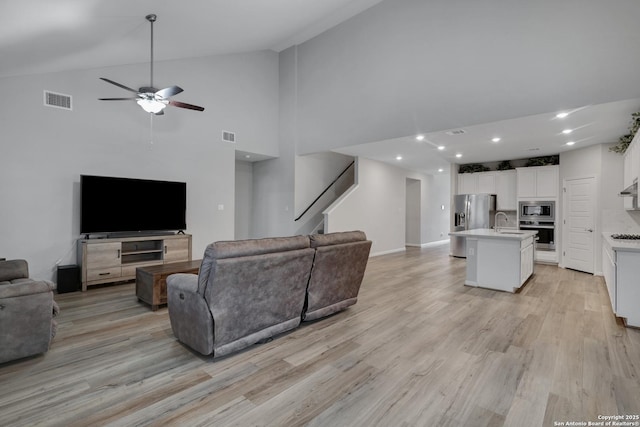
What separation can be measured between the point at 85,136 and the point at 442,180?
11.0 metres

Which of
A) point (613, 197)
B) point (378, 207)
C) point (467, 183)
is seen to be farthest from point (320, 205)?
point (613, 197)

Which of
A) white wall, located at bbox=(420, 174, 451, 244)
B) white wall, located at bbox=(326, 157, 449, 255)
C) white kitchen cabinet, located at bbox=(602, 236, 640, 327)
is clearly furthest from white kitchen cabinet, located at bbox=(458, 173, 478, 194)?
white kitchen cabinet, located at bbox=(602, 236, 640, 327)

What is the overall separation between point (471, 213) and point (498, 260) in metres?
3.48

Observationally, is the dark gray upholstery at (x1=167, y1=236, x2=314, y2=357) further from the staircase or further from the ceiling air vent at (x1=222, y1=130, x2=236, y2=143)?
the staircase

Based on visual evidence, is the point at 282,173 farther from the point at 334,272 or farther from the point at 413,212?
the point at 413,212

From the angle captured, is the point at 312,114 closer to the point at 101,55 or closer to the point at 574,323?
the point at 101,55

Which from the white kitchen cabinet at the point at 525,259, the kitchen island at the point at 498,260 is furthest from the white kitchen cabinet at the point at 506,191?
the kitchen island at the point at 498,260

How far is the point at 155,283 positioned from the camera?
3621 mm

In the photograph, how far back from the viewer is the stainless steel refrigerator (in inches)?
305

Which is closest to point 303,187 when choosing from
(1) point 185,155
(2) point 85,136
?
(1) point 185,155

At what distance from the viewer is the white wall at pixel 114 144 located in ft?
14.1

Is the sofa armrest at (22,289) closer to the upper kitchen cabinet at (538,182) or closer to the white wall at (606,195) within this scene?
the white wall at (606,195)

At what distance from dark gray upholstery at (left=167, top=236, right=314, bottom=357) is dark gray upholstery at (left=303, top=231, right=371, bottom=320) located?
180mm

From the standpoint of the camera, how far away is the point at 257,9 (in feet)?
15.8
